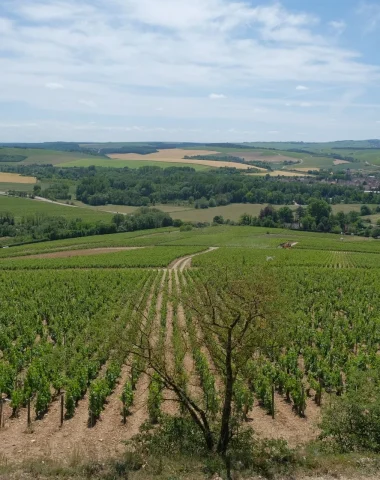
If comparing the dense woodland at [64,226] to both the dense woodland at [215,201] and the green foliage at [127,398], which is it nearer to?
the dense woodland at [215,201]

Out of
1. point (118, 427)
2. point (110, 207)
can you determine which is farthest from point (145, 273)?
point (110, 207)

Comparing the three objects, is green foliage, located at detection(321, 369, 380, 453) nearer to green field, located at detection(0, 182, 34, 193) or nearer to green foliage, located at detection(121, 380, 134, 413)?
green foliage, located at detection(121, 380, 134, 413)

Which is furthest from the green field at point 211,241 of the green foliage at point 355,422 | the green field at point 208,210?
the green foliage at point 355,422

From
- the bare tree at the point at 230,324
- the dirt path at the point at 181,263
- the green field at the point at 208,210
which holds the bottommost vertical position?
the dirt path at the point at 181,263

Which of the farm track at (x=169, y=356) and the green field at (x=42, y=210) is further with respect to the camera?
the green field at (x=42, y=210)

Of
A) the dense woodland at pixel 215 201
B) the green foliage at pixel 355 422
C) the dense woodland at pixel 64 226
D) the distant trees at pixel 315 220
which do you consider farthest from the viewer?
the distant trees at pixel 315 220

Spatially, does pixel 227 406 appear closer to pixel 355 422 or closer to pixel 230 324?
pixel 230 324

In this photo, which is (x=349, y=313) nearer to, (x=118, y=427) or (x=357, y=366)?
(x=357, y=366)

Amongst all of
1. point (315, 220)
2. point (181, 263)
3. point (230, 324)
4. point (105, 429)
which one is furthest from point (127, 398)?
point (315, 220)
